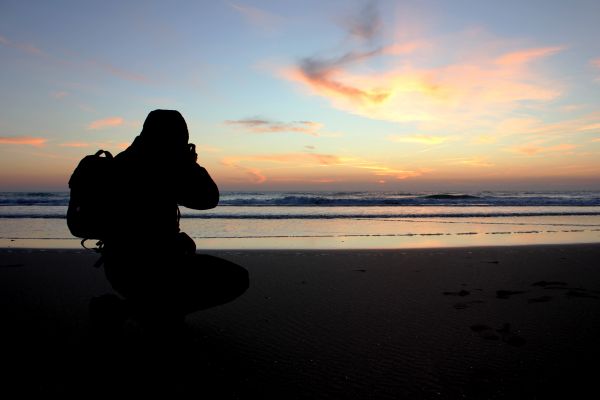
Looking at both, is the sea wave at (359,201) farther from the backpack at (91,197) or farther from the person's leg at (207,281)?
the backpack at (91,197)

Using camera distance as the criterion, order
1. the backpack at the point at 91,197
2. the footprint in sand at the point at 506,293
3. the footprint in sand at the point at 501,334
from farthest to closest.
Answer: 1. the footprint in sand at the point at 506,293
2. the footprint in sand at the point at 501,334
3. the backpack at the point at 91,197

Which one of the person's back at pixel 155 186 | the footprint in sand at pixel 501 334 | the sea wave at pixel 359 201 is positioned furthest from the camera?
the sea wave at pixel 359 201

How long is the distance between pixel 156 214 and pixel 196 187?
293 mm

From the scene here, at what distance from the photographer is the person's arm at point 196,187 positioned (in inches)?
90.3

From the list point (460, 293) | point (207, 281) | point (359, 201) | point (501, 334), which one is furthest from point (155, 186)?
point (359, 201)

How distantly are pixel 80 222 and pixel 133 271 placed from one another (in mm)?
407

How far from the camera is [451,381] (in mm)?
2471

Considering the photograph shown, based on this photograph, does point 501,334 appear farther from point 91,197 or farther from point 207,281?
point 91,197

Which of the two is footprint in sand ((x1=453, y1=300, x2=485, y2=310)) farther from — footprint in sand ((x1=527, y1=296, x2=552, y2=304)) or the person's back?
the person's back

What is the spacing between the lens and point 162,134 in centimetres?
235

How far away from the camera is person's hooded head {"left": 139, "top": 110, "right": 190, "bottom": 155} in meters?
2.35

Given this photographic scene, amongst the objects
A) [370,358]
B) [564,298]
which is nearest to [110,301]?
[370,358]

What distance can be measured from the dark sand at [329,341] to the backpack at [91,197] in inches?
28.6

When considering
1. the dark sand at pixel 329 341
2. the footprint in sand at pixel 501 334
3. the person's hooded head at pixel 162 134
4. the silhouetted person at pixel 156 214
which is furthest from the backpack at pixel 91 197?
the footprint in sand at pixel 501 334
